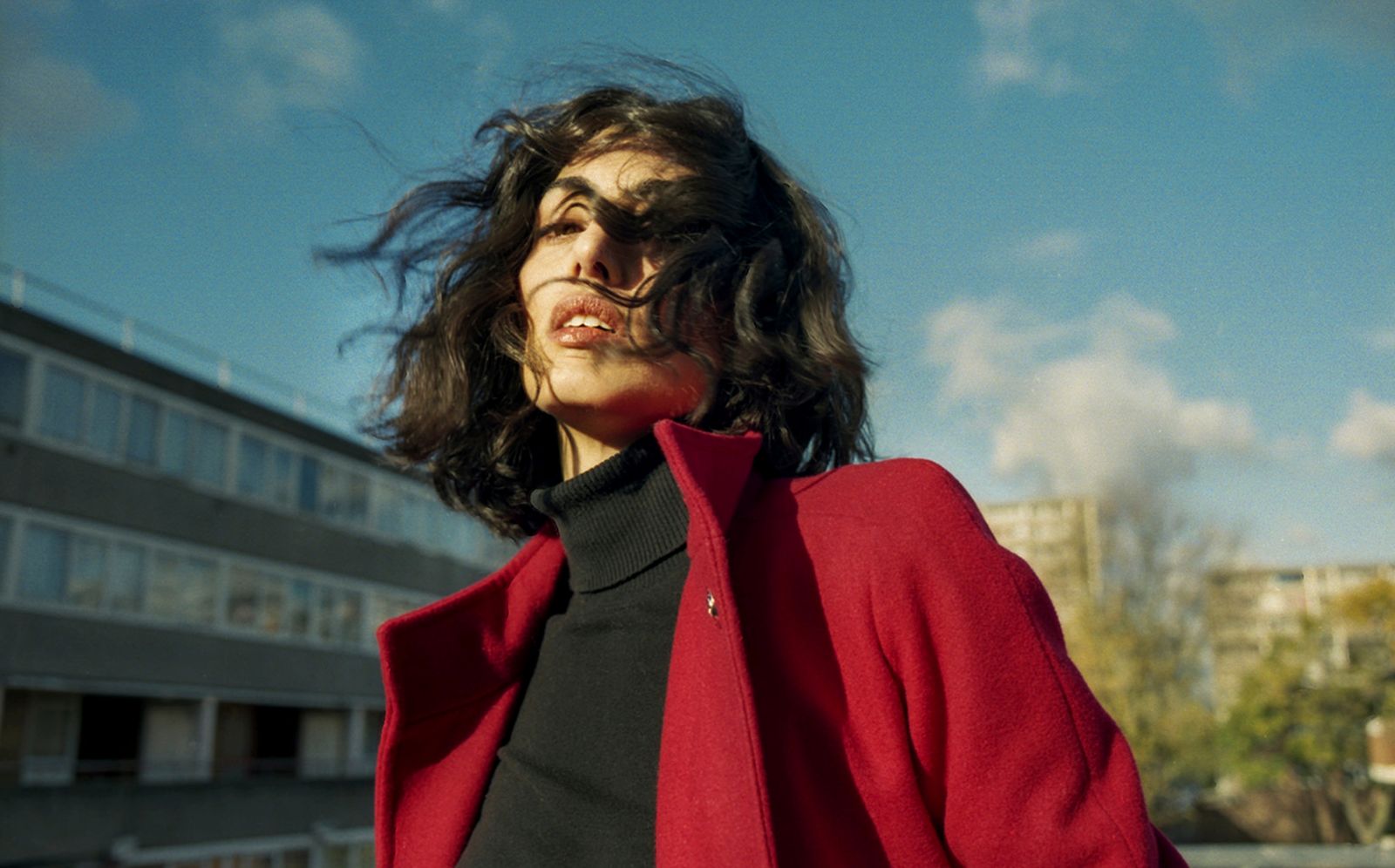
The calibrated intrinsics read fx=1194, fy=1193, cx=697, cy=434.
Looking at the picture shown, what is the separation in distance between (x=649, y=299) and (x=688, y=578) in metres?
0.36

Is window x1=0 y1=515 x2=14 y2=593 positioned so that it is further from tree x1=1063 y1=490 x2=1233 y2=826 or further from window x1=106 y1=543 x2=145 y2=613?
tree x1=1063 y1=490 x2=1233 y2=826

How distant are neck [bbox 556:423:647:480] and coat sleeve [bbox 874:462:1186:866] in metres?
0.48

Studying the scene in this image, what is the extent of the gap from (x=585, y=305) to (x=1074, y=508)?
2494 centimetres

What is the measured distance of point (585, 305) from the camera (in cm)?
147

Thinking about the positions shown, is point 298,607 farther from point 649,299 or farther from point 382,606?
point 649,299

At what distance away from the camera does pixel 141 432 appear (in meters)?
20.8

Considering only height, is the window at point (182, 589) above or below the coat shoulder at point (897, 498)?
above

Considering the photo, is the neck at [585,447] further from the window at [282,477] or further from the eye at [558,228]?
the window at [282,477]

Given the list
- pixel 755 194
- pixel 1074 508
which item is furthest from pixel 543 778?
pixel 1074 508

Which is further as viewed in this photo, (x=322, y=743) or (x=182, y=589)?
(x=322, y=743)

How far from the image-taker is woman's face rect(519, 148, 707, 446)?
1.45 metres

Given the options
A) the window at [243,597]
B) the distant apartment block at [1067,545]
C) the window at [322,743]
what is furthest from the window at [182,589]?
the distant apartment block at [1067,545]

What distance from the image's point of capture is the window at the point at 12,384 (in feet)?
59.5

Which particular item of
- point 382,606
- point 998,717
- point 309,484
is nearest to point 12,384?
point 309,484
